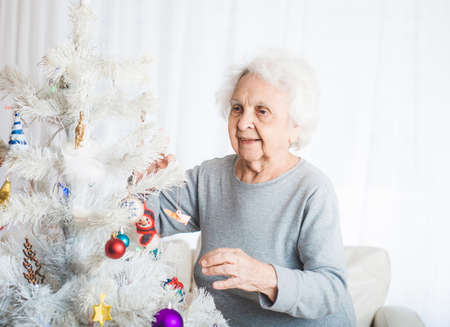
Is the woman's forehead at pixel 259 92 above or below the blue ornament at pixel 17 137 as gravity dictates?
above

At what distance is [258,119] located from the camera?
1210 mm

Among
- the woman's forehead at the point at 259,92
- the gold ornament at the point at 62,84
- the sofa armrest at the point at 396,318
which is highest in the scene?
the woman's forehead at the point at 259,92

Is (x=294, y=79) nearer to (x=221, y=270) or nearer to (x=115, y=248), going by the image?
(x=221, y=270)

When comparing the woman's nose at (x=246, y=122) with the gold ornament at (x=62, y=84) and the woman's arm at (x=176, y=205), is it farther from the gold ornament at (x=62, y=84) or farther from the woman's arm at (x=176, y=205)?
the gold ornament at (x=62, y=84)

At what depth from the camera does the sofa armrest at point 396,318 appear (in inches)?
54.2

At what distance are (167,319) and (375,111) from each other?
6.16 ft

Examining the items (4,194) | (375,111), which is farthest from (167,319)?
(375,111)

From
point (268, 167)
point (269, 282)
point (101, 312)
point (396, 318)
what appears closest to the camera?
point (101, 312)

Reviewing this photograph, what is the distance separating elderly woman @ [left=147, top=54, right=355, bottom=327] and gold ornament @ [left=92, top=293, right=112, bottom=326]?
0.46 metres

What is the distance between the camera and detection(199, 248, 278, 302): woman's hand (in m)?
0.84

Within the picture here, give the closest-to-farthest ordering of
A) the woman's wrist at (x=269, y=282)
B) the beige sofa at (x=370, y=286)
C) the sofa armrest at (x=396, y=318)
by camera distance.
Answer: the woman's wrist at (x=269, y=282)
the sofa armrest at (x=396, y=318)
the beige sofa at (x=370, y=286)

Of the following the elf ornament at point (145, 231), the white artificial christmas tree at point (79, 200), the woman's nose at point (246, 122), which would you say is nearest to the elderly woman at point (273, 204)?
the woman's nose at point (246, 122)

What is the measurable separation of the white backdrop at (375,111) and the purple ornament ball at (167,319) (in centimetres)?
166

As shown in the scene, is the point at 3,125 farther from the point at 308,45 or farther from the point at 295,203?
the point at 295,203
